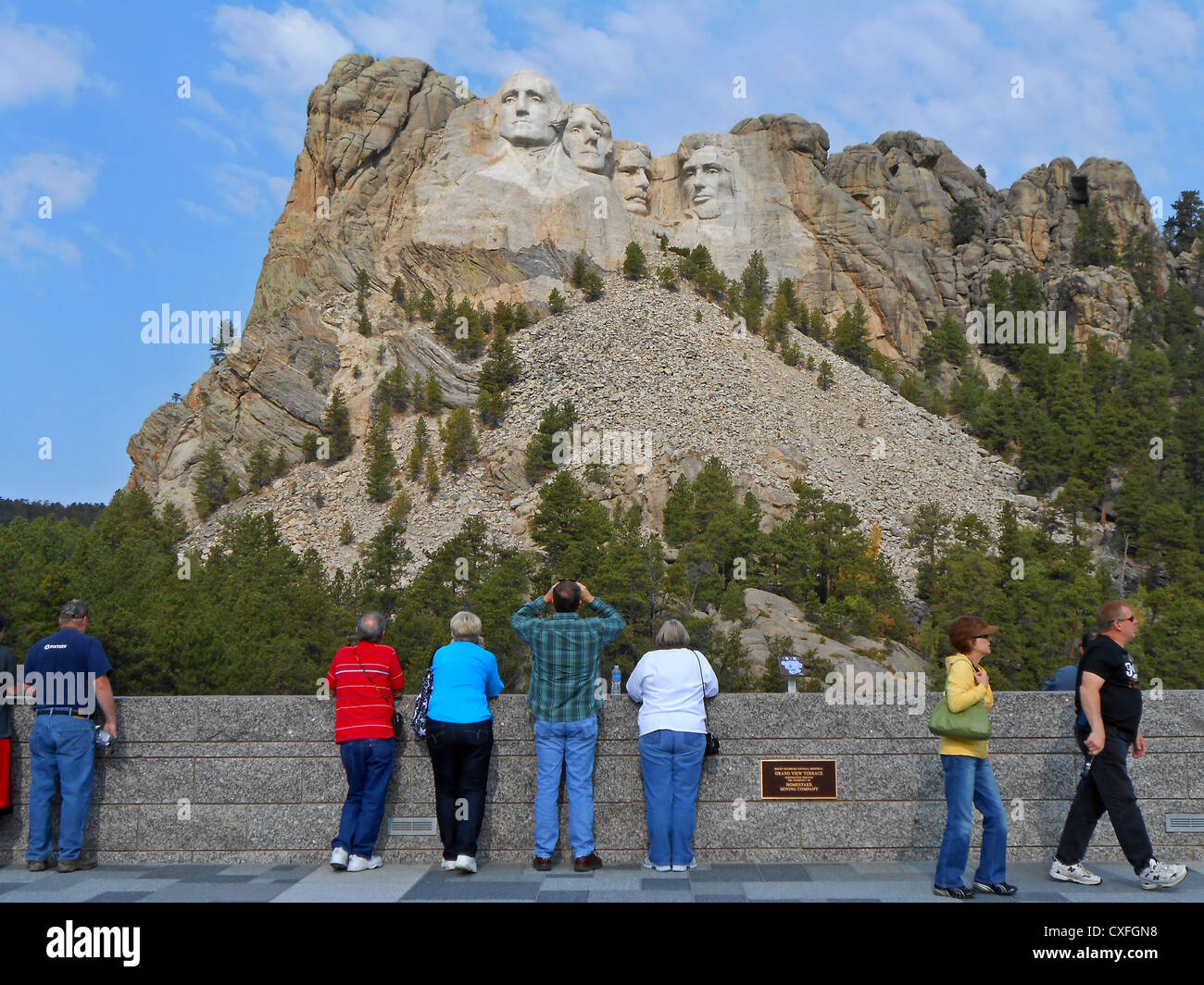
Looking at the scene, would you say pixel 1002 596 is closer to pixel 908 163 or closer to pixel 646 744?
pixel 646 744

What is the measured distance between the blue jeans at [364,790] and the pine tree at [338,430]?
176 ft

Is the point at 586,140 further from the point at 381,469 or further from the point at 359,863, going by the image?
the point at 359,863

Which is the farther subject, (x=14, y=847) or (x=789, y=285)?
(x=789, y=285)

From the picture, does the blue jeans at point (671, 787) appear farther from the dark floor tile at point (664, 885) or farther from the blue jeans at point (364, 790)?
the blue jeans at point (364, 790)

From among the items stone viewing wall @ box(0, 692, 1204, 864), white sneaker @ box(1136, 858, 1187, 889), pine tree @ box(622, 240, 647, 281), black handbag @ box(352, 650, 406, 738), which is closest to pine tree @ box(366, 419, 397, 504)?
pine tree @ box(622, 240, 647, 281)

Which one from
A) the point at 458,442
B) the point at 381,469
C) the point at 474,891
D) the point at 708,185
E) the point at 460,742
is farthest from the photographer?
the point at 708,185

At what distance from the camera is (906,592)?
45.8 m

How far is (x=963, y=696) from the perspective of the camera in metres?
6.79

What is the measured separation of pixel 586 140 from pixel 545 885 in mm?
74925

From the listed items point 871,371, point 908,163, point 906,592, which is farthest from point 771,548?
point 908,163

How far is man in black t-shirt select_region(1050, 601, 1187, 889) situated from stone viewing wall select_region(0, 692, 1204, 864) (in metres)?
1.08

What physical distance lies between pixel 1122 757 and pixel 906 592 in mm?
39887

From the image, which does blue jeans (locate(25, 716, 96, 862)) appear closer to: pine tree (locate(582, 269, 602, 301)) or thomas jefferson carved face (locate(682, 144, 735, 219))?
pine tree (locate(582, 269, 602, 301))

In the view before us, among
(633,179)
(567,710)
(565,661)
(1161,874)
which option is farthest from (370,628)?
(633,179)
